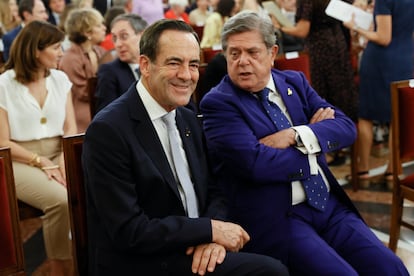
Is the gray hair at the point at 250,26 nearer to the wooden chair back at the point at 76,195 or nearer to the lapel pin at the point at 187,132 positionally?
the lapel pin at the point at 187,132

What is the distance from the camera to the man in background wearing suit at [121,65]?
10.9 ft

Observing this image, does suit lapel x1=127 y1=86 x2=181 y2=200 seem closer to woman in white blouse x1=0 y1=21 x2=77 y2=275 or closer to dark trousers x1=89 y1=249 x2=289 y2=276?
dark trousers x1=89 y1=249 x2=289 y2=276

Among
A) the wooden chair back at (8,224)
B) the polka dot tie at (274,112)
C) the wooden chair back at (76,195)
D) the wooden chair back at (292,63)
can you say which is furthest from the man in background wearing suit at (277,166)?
the wooden chair back at (292,63)

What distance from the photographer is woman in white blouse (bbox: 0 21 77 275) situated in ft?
8.91

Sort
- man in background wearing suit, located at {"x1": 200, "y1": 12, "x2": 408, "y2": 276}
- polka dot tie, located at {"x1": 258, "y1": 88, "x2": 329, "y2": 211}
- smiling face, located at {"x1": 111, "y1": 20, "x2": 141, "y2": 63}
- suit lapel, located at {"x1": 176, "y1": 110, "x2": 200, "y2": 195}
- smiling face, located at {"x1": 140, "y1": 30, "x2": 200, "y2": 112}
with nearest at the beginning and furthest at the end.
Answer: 1. smiling face, located at {"x1": 140, "y1": 30, "x2": 200, "y2": 112}
2. suit lapel, located at {"x1": 176, "y1": 110, "x2": 200, "y2": 195}
3. man in background wearing suit, located at {"x1": 200, "y1": 12, "x2": 408, "y2": 276}
4. polka dot tie, located at {"x1": 258, "y1": 88, "x2": 329, "y2": 211}
5. smiling face, located at {"x1": 111, "y1": 20, "x2": 141, "y2": 63}

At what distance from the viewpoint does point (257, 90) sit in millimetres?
2271

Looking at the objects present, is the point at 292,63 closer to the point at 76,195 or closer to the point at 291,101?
the point at 291,101

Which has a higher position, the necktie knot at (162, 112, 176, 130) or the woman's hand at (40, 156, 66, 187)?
the necktie knot at (162, 112, 176, 130)

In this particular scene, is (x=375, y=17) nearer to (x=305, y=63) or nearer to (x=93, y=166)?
(x=305, y=63)

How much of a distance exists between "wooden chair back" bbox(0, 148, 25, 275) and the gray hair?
0.94 m

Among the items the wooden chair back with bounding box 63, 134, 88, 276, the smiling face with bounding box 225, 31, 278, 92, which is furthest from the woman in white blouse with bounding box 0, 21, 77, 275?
the smiling face with bounding box 225, 31, 278, 92

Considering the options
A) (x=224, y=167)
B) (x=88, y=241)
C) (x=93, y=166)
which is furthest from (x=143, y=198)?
(x=224, y=167)

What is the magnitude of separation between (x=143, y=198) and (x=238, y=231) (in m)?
0.32

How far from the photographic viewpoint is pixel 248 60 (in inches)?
87.0
